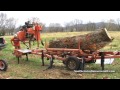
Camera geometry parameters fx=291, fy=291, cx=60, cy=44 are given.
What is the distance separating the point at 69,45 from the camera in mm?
12234

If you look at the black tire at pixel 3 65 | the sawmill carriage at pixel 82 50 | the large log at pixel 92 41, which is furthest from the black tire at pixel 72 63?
the black tire at pixel 3 65

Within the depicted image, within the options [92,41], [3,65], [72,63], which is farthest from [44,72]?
[92,41]

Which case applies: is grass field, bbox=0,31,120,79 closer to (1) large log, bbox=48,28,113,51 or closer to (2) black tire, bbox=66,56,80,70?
(2) black tire, bbox=66,56,80,70

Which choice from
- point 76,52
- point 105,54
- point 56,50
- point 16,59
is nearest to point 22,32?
point 16,59

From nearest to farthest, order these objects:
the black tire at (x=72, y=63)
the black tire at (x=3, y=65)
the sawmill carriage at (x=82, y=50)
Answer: the black tire at (x=72, y=63), the sawmill carriage at (x=82, y=50), the black tire at (x=3, y=65)

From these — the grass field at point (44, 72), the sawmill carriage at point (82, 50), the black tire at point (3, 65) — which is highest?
the sawmill carriage at point (82, 50)

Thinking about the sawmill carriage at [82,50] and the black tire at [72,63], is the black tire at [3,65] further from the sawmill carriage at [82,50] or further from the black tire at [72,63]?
the black tire at [72,63]

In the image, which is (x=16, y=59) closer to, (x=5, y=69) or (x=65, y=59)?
(x=5, y=69)

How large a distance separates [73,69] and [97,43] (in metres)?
1.41

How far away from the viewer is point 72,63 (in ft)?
37.5

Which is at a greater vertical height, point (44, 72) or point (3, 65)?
point (3, 65)

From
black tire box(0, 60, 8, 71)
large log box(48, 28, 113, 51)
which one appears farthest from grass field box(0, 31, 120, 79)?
large log box(48, 28, 113, 51)

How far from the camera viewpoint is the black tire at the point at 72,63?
11.2 m

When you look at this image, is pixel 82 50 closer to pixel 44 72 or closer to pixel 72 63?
pixel 72 63
